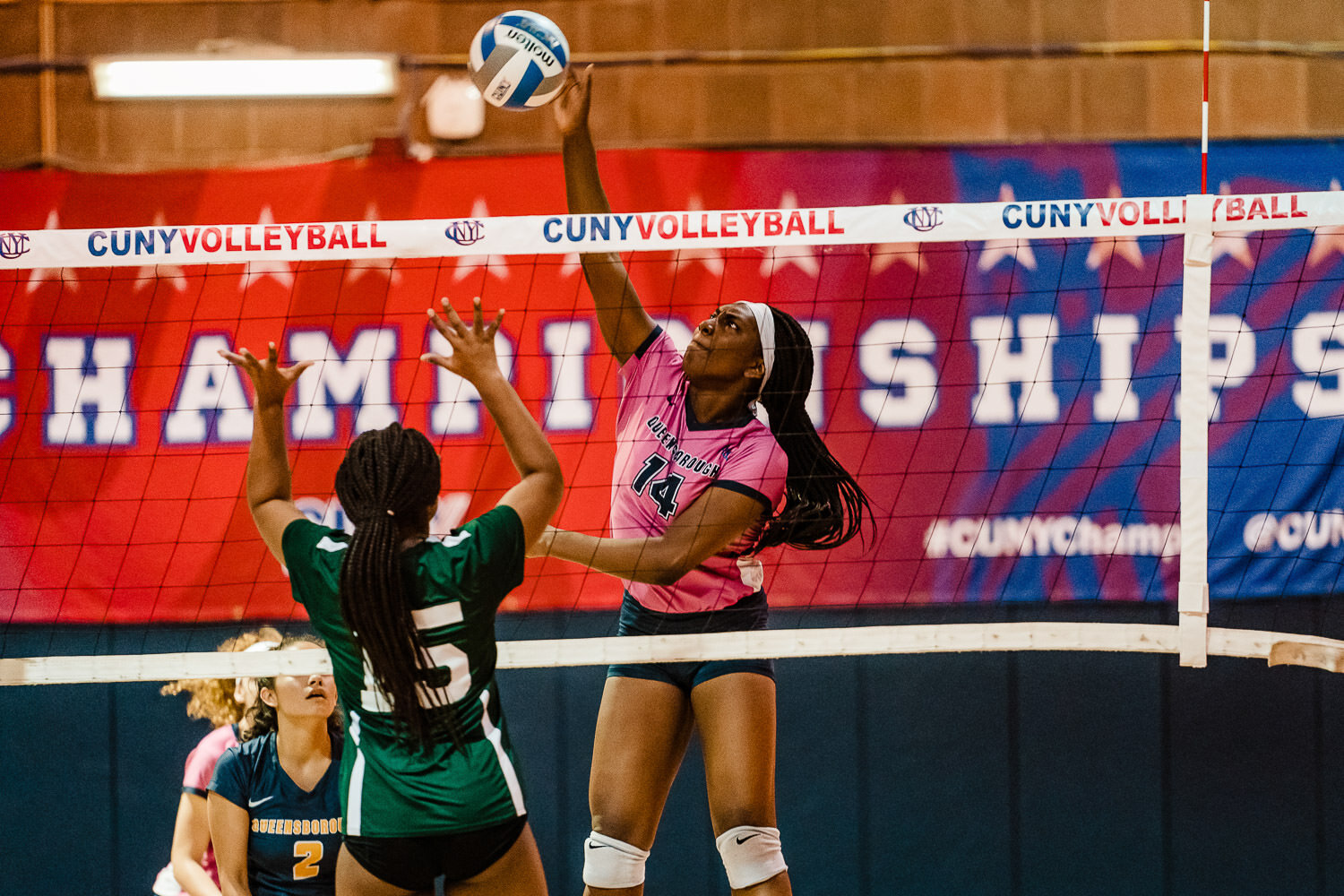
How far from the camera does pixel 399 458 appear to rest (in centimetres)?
262

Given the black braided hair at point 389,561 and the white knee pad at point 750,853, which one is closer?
the black braided hair at point 389,561

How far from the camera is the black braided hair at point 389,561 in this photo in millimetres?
2527

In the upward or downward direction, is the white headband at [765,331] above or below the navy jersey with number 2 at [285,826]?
above

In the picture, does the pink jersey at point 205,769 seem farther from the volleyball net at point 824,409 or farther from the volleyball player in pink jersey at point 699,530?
the volleyball player in pink jersey at point 699,530

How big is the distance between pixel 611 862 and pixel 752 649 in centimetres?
73

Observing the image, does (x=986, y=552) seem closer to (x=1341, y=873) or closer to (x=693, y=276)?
(x=693, y=276)

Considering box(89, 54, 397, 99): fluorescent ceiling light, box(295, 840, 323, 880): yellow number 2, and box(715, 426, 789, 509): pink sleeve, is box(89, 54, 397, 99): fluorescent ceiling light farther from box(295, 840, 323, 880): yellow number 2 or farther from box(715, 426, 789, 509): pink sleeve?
box(295, 840, 323, 880): yellow number 2

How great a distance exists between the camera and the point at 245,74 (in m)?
4.93

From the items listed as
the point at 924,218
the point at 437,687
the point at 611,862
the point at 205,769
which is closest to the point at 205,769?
the point at 205,769

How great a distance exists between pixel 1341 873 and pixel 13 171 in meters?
5.98

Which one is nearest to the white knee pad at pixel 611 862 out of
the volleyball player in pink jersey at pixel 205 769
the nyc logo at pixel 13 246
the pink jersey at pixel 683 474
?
the pink jersey at pixel 683 474

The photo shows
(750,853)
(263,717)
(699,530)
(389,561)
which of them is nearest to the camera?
(389,561)

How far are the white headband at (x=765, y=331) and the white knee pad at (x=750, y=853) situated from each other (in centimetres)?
129

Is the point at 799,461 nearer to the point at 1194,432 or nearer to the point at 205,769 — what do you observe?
the point at 1194,432
